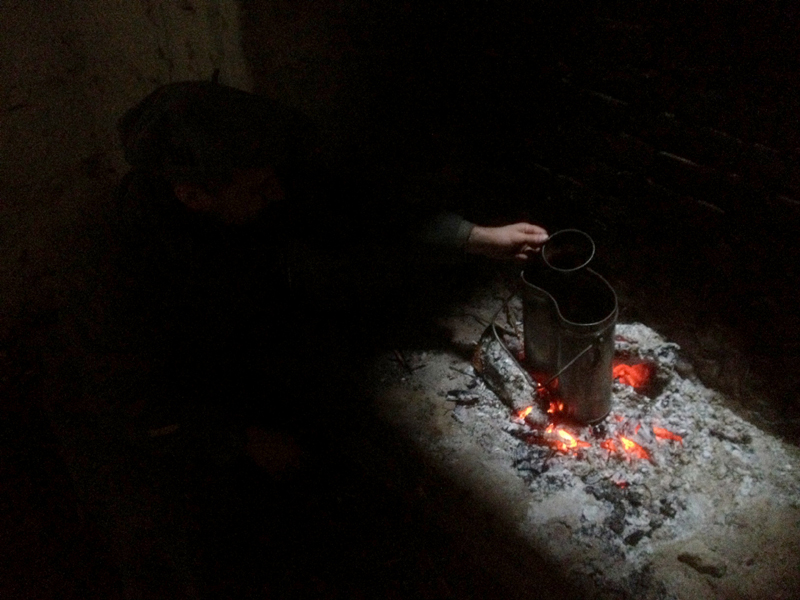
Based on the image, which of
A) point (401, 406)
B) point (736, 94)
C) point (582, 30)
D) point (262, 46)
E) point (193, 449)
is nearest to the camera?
point (736, 94)

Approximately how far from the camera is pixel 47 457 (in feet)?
11.6

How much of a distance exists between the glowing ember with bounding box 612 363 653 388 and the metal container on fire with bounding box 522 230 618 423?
0.27m

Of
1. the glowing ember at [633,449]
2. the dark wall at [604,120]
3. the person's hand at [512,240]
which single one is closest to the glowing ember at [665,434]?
the glowing ember at [633,449]

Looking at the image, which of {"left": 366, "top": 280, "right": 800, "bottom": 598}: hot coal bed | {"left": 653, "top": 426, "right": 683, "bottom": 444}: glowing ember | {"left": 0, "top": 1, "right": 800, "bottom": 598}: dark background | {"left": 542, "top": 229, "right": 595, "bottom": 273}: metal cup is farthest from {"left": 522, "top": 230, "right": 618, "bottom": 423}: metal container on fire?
{"left": 0, "top": 1, "right": 800, "bottom": 598}: dark background

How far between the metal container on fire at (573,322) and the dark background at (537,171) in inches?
15.4

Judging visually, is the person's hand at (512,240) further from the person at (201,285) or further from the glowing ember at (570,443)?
the glowing ember at (570,443)

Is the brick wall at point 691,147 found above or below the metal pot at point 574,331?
above

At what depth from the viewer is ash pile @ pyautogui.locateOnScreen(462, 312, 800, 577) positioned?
2.21m

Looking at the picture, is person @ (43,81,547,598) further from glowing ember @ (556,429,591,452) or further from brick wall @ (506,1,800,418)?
glowing ember @ (556,429,591,452)

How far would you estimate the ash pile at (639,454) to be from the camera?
221 cm

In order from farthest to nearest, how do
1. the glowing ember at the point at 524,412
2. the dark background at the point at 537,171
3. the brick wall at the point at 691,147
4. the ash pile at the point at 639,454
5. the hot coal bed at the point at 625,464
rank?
the glowing ember at the point at 524,412, the ash pile at the point at 639,454, the hot coal bed at the point at 625,464, the dark background at the point at 537,171, the brick wall at the point at 691,147

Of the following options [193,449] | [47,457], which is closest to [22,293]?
[47,457]

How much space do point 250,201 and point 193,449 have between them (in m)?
1.10

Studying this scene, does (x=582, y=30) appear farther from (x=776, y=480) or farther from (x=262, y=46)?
(x=776, y=480)
